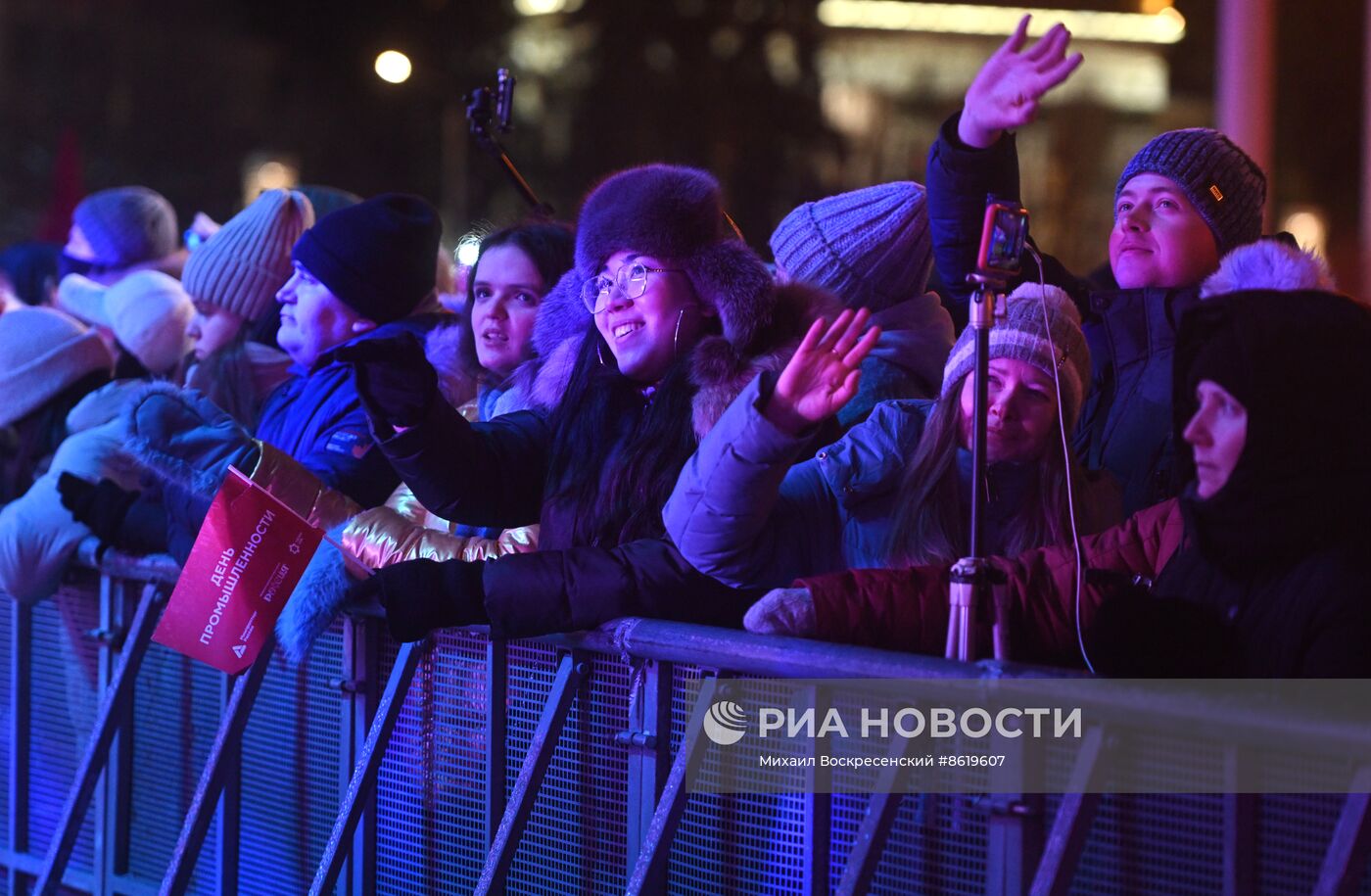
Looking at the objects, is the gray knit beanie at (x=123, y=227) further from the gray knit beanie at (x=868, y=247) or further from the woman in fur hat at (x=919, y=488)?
the woman in fur hat at (x=919, y=488)

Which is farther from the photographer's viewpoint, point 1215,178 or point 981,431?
point 1215,178

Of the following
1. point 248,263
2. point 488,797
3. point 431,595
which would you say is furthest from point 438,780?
point 248,263

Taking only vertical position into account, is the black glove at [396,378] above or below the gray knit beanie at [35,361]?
below

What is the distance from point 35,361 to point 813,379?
3.92 m

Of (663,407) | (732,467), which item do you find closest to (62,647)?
(663,407)

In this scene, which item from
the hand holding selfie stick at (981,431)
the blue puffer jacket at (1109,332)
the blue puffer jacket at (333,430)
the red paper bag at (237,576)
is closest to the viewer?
the hand holding selfie stick at (981,431)

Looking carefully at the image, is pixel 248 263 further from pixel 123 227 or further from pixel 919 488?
pixel 919 488

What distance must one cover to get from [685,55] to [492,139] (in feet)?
52.5

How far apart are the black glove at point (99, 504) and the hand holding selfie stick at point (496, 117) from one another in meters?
1.53

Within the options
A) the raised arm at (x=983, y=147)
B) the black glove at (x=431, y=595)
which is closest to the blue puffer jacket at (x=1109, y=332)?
the raised arm at (x=983, y=147)

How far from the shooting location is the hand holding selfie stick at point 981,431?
3.03 metres

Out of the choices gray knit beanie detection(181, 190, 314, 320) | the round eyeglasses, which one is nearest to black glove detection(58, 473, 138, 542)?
gray knit beanie detection(181, 190, 314, 320)

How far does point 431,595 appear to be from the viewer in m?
3.75

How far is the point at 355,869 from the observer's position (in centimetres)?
423
